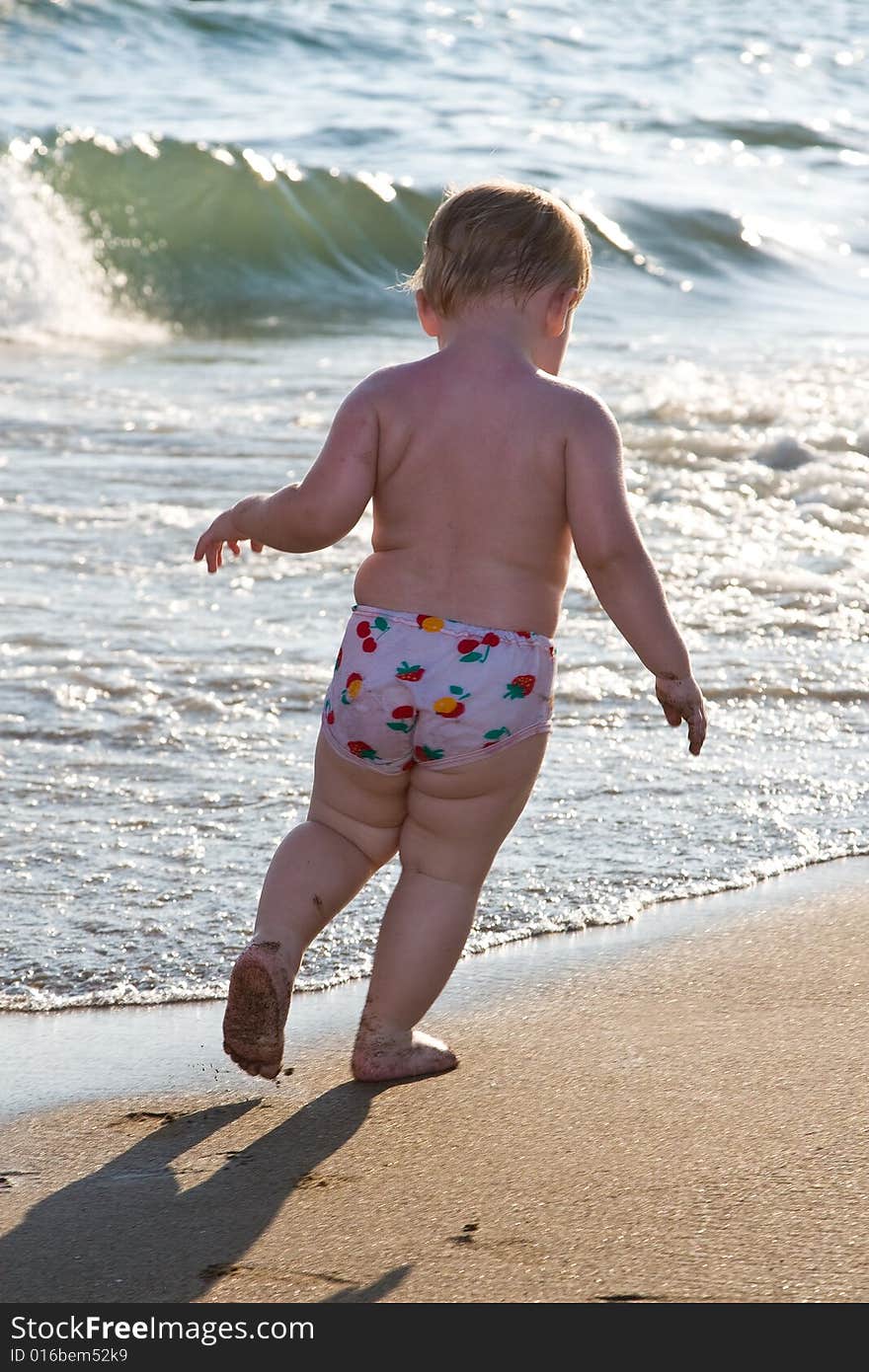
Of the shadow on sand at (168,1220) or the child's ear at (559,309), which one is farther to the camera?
the child's ear at (559,309)

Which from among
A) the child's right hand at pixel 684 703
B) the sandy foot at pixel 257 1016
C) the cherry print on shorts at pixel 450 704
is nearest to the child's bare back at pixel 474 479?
the cherry print on shorts at pixel 450 704

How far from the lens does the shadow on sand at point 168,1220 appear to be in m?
1.84

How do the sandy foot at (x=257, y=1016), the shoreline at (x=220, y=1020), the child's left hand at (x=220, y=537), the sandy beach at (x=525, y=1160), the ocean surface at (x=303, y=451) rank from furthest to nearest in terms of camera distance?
the ocean surface at (x=303, y=451)
the child's left hand at (x=220, y=537)
the shoreline at (x=220, y=1020)
the sandy foot at (x=257, y=1016)
the sandy beach at (x=525, y=1160)

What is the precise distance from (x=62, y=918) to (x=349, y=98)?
1662 cm

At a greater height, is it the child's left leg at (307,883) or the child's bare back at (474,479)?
the child's bare back at (474,479)

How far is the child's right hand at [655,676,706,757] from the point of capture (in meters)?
2.41

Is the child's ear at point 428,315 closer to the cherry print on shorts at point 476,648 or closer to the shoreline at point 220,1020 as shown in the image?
the cherry print on shorts at point 476,648

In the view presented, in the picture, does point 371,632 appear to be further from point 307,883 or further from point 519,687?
point 307,883

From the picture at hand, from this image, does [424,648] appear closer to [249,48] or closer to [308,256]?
[308,256]

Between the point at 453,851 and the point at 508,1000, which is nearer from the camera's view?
the point at 453,851

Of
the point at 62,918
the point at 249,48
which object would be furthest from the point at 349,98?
the point at 62,918

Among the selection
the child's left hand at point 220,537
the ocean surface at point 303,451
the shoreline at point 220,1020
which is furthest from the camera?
the ocean surface at point 303,451

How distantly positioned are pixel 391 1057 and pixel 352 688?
527 mm
